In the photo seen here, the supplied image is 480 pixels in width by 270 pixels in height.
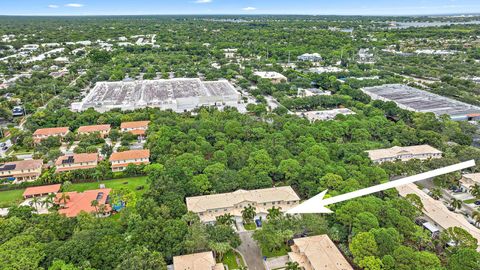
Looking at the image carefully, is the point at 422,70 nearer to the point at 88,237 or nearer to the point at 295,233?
the point at 295,233

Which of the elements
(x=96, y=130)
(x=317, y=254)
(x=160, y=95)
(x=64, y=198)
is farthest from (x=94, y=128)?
(x=317, y=254)

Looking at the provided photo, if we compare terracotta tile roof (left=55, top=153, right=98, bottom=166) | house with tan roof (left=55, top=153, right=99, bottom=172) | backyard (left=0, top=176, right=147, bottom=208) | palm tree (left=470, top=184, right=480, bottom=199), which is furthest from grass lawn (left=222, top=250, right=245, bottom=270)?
palm tree (left=470, top=184, right=480, bottom=199)

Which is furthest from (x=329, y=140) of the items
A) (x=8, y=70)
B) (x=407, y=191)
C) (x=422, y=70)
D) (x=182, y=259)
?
(x=8, y=70)

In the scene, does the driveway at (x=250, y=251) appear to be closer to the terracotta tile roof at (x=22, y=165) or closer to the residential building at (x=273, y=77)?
the terracotta tile roof at (x=22, y=165)

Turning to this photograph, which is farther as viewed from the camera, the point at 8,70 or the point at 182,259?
the point at 8,70

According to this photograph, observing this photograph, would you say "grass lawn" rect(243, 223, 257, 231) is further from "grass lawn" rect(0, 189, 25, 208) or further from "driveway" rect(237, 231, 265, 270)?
"grass lawn" rect(0, 189, 25, 208)
